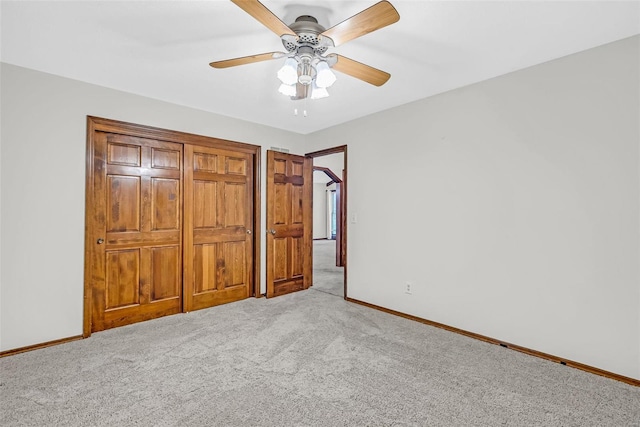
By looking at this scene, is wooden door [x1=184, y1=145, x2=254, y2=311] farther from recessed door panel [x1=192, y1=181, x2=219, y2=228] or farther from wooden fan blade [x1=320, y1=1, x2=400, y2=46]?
wooden fan blade [x1=320, y1=1, x2=400, y2=46]

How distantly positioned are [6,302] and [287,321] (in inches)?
94.1

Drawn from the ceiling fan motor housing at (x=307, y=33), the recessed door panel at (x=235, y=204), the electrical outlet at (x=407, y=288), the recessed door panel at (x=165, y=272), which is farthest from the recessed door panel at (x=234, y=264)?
the ceiling fan motor housing at (x=307, y=33)

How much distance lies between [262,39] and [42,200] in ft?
7.77

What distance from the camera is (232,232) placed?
3.90 meters

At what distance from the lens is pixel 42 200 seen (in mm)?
2609

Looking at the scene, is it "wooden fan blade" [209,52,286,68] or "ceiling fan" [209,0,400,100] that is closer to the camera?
"ceiling fan" [209,0,400,100]

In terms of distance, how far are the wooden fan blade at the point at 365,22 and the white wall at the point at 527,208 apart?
1695mm

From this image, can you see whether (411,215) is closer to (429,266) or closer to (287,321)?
(429,266)

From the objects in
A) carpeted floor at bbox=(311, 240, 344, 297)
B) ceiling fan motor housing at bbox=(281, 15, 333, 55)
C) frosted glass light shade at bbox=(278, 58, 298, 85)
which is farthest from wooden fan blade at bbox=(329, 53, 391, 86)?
carpeted floor at bbox=(311, 240, 344, 297)

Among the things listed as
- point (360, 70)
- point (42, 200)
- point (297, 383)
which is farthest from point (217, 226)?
point (360, 70)

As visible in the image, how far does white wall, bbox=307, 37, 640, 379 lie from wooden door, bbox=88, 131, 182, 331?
2465 mm

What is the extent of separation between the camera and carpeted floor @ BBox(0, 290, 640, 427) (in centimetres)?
171

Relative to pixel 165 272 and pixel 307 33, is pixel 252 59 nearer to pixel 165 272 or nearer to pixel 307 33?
pixel 307 33

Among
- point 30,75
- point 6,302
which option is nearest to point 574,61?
point 30,75
